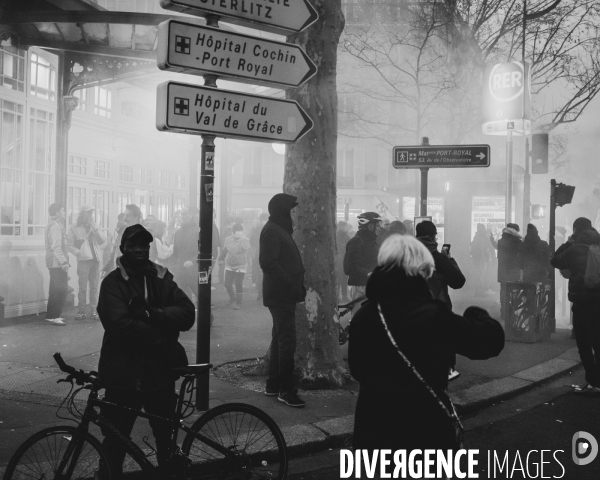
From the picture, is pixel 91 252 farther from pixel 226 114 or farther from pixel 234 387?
pixel 226 114

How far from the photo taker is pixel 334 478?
4.63 metres

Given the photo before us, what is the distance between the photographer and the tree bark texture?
22.6 ft

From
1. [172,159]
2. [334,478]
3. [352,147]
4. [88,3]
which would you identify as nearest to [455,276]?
[334,478]

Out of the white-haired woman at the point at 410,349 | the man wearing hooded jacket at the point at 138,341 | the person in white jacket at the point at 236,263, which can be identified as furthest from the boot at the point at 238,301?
the white-haired woman at the point at 410,349

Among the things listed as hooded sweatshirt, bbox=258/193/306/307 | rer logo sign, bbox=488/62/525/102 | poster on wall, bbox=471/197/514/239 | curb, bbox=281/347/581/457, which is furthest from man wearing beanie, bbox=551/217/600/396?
poster on wall, bbox=471/197/514/239

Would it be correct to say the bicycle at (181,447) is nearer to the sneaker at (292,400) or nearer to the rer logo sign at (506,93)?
the sneaker at (292,400)

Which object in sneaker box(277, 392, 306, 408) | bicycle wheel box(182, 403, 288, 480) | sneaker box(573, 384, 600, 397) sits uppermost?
bicycle wheel box(182, 403, 288, 480)

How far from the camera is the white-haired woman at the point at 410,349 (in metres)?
2.74

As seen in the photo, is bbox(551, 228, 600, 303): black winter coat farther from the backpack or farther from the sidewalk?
the sidewalk

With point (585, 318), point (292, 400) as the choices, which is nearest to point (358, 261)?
point (585, 318)

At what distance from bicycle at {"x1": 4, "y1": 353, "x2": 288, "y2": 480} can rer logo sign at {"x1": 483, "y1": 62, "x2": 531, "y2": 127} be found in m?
10.6

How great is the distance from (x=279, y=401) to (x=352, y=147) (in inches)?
1960

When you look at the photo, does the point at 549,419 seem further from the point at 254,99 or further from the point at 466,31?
the point at 466,31

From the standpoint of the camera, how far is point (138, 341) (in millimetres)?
3682
